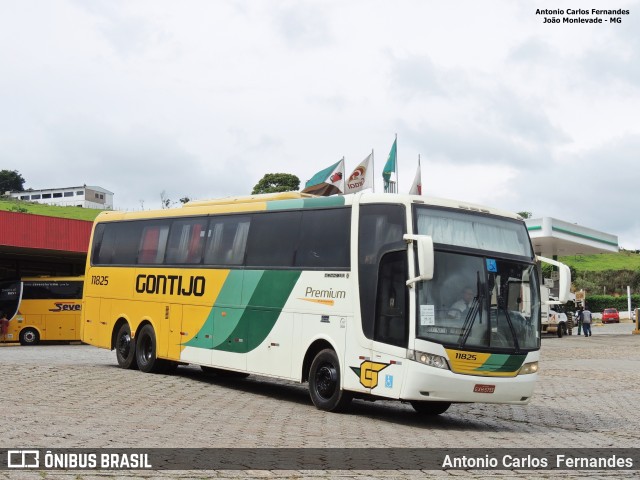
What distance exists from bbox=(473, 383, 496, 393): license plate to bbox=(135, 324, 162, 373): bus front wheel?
885 cm

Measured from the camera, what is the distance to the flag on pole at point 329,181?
29.9m

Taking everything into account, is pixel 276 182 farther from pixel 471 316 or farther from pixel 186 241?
pixel 471 316

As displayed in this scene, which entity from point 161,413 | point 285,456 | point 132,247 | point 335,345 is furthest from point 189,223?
point 285,456

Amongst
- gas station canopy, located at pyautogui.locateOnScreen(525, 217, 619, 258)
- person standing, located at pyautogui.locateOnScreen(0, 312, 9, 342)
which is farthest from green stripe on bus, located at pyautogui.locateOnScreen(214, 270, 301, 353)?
gas station canopy, located at pyautogui.locateOnScreen(525, 217, 619, 258)

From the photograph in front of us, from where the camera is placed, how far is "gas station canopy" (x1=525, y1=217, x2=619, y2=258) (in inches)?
2119

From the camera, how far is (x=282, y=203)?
1773 centimetres

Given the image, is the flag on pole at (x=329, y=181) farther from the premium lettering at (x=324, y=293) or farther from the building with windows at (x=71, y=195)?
the building with windows at (x=71, y=195)

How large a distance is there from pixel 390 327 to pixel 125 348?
9.48m

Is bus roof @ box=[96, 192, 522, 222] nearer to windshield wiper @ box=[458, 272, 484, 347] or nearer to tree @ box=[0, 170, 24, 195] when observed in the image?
windshield wiper @ box=[458, 272, 484, 347]

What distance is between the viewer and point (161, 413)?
1365 centimetres

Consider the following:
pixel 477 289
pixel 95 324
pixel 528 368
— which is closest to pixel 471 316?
pixel 477 289

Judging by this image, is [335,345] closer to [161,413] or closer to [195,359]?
[161,413]

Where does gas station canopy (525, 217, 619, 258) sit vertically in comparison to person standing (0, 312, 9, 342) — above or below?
above

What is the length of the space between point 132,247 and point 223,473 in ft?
45.9
